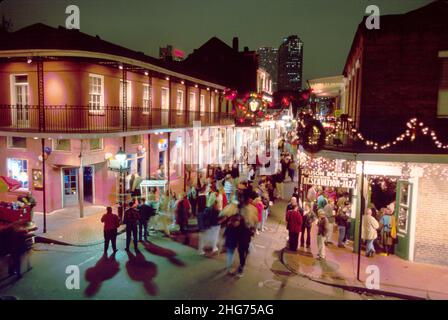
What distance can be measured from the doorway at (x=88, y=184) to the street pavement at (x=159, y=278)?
5.01 meters

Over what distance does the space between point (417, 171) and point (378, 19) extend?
4675 mm

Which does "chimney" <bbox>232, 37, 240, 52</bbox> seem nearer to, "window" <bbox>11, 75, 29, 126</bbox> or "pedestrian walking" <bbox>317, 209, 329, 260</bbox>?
"window" <bbox>11, 75, 29, 126</bbox>

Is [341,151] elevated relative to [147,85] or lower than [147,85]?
lower

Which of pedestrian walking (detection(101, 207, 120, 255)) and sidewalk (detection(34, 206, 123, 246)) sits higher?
pedestrian walking (detection(101, 207, 120, 255))

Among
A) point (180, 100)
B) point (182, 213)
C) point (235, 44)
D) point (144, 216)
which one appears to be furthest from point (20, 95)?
point (235, 44)

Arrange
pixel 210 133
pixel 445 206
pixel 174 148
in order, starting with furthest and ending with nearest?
pixel 210 133
pixel 174 148
pixel 445 206

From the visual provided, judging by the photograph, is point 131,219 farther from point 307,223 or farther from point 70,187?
point 70,187

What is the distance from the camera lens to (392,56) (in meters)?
11.3

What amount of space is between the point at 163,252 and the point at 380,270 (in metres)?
6.25

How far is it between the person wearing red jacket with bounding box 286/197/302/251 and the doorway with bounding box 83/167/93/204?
9.18m

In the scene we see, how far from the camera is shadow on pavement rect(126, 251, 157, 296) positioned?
881 centimetres

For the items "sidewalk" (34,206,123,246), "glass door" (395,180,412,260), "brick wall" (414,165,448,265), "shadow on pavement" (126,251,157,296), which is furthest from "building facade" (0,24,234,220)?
"brick wall" (414,165,448,265)
